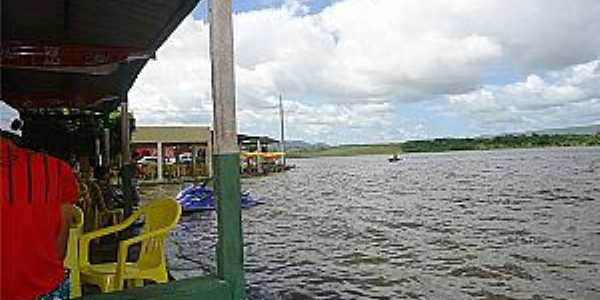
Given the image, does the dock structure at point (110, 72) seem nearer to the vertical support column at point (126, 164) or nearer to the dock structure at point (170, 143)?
the vertical support column at point (126, 164)

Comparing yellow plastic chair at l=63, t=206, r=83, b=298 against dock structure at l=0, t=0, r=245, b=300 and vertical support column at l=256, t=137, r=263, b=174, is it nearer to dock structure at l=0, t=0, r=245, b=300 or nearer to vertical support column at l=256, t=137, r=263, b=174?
dock structure at l=0, t=0, r=245, b=300

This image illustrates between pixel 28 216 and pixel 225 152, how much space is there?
97 cm

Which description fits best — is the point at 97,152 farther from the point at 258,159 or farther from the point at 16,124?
the point at 258,159

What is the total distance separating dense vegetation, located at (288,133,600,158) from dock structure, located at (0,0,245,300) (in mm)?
119693

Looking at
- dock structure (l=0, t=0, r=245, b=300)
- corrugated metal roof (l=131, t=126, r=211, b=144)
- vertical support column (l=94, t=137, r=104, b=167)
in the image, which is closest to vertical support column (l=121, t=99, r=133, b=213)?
dock structure (l=0, t=0, r=245, b=300)

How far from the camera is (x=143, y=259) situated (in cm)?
395

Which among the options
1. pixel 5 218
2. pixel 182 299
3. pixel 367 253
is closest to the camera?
pixel 5 218

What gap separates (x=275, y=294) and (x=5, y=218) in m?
6.35

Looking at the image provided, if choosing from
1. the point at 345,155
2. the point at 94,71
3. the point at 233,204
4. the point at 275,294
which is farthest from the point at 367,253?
the point at 345,155

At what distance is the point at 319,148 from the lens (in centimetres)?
17925

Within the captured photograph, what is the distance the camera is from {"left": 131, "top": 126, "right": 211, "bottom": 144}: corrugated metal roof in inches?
1217

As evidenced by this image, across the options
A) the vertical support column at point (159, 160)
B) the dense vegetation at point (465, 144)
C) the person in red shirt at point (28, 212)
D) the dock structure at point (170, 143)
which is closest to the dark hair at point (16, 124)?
the person in red shirt at point (28, 212)

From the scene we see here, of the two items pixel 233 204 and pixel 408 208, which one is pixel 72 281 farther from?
pixel 408 208

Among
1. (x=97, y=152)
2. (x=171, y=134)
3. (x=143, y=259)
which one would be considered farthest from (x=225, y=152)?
(x=171, y=134)
